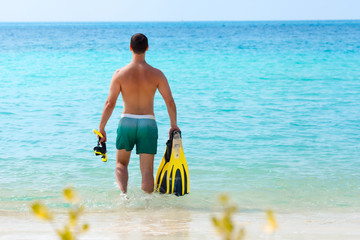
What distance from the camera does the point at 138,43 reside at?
173 inches

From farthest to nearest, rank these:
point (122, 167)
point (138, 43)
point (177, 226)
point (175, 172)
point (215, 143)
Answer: point (215, 143)
point (122, 167)
point (175, 172)
point (138, 43)
point (177, 226)

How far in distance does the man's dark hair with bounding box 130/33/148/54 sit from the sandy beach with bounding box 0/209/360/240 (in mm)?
1483

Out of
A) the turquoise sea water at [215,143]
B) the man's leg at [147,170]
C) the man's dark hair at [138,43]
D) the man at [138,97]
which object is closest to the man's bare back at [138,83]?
the man at [138,97]

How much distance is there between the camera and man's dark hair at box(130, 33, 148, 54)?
4391 millimetres

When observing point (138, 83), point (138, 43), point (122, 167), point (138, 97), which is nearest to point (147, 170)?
point (122, 167)

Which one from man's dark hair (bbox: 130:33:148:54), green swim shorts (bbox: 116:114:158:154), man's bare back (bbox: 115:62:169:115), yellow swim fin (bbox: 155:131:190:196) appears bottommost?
yellow swim fin (bbox: 155:131:190:196)

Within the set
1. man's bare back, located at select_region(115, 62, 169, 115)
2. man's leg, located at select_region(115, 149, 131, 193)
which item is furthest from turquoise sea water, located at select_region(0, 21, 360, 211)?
man's bare back, located at select_region(115, 62, 169, 115)

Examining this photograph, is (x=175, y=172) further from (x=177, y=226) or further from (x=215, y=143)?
(x=215, y=143)

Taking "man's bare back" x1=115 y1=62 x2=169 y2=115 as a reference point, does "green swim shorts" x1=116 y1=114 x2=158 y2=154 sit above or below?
below

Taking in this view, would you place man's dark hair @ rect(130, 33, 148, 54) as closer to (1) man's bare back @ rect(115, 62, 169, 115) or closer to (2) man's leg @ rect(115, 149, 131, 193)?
(1) man's bare back @ rect(115, 62, 169, 115)

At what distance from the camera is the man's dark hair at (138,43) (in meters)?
4.39

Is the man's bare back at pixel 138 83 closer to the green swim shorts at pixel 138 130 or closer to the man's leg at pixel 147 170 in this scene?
the green swim shorts at pixel 138 130

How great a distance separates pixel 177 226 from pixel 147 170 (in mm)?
825

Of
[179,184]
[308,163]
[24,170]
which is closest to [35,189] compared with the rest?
[24,170]
